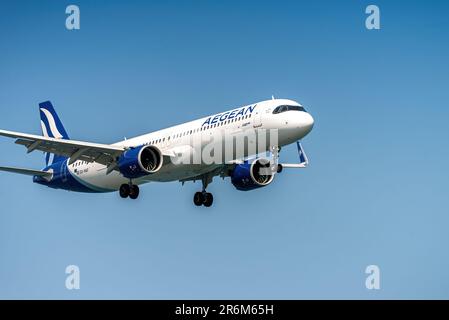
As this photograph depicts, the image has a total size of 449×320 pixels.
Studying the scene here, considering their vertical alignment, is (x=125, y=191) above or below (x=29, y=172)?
below

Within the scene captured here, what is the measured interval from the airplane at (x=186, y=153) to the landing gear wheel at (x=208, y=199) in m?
0.03

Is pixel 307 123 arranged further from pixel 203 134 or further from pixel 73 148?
pixel 73 148

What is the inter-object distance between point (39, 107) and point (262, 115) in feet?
81.9

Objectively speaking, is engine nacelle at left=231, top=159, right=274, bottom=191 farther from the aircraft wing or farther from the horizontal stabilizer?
the horizontal stabilizer

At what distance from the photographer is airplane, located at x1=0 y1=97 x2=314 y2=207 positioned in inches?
2243

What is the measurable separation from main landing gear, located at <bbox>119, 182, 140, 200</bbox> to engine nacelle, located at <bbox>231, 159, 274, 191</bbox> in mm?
6619

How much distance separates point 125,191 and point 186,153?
4.79 m

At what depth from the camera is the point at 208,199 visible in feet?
214

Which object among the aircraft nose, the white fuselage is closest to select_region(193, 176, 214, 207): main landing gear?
the white fuselage

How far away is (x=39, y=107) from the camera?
76125 mm

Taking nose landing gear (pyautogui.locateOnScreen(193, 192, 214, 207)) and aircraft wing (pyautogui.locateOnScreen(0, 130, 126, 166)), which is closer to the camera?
aircraft wing (pyautogui.locateOnScreen(0, 130, 126, 166))

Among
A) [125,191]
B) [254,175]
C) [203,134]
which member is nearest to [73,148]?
[125,191]

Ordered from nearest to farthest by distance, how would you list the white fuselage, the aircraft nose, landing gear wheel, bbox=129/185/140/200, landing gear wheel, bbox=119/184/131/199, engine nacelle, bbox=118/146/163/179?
the aircraft nose < the white fuselage < engine nacelle, bbox=118/146/163/179 < landing gear wheel, bbox=129/185/140/200 < landing gear wheel, bbox=119/184/131/199

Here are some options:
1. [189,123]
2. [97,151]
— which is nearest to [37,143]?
[97,151]
